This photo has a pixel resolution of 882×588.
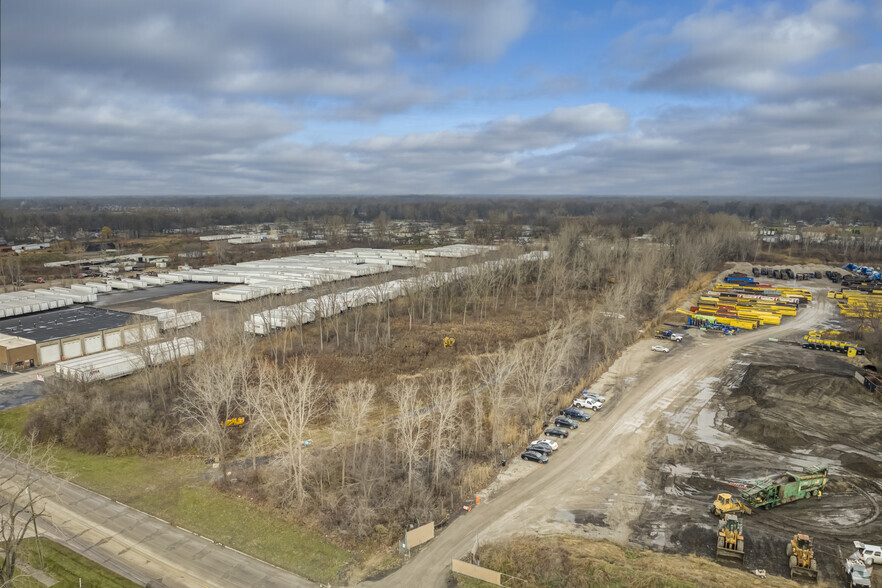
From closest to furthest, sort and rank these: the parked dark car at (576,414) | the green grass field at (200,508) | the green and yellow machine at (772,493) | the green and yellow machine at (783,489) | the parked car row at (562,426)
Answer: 1. the green grass field at (200,508)
2. the green and yellow machine at (772,493)
3. the green and yellow machine at (783,489)
4. the parked car row at (562,426)
5. the parked dark car at (576,414)

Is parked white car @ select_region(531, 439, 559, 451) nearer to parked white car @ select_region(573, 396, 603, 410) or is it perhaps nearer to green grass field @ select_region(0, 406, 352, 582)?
parked white car @ select_region(573, 396, 603, 410)

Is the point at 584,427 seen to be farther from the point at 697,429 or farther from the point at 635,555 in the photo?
the point at 635,555

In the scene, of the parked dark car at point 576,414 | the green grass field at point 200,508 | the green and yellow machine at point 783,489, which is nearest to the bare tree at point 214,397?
the green grass field at point 200,508

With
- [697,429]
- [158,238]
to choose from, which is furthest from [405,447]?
[158,238]

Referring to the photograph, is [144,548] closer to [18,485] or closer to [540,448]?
[18,485]

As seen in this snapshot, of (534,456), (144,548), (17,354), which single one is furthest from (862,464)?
(17,354)

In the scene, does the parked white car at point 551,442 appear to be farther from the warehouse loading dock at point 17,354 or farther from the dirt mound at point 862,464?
the warehouse loading dock at point 17,354
